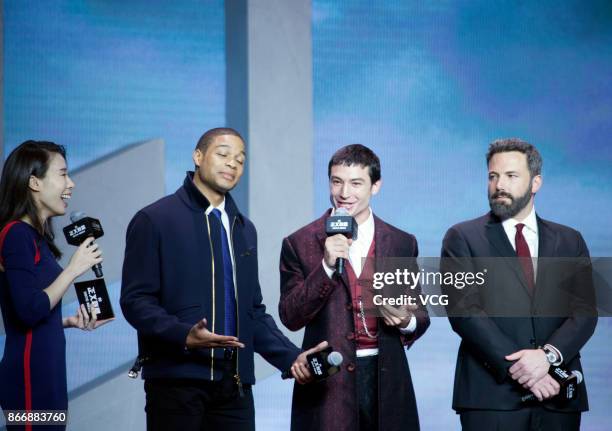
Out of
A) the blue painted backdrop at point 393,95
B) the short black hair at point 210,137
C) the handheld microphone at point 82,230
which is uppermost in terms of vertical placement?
the blue painted backdrop at point 393,95

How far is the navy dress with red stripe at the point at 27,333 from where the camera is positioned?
327 cm

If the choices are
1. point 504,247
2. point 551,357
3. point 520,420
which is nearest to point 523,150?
point 504,247

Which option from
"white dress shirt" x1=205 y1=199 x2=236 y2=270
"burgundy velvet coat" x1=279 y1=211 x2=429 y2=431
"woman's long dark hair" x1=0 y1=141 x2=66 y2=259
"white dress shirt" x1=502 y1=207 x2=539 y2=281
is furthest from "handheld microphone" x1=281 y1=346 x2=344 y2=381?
"woman's long dark hair" x1=0 y1=141 x2=66 y2=259

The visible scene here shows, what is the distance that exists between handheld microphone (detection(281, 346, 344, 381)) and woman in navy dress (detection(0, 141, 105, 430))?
0.91 meters

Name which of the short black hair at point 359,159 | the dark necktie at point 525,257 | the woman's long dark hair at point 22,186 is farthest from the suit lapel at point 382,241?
the woman's long dark hair at point 22,186

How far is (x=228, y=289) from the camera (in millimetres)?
3387

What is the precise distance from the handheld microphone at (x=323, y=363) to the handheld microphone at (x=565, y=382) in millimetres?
851

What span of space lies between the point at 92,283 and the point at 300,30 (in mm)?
2314

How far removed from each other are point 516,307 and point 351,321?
72cm

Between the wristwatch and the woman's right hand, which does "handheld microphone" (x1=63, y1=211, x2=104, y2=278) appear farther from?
the wristwatch

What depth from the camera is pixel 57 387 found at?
10.9 ft

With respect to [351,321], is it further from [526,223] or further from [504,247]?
[526,223]

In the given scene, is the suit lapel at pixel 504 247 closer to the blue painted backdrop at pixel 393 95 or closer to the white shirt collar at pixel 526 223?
the white shirt collar at pixel 526 223

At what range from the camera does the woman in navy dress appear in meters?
3.27
